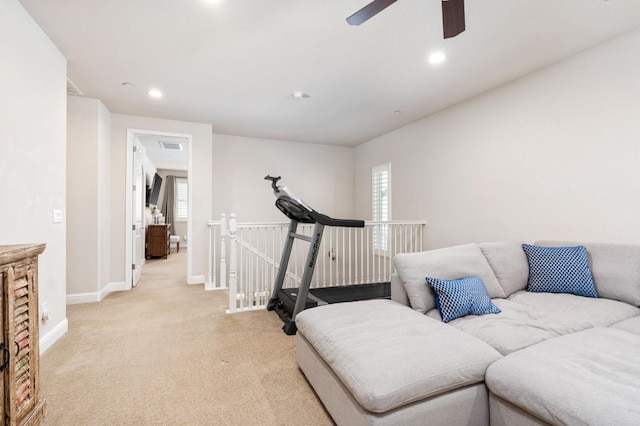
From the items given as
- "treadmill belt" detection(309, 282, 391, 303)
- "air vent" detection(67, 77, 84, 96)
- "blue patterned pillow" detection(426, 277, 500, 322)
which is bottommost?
"treadmill belt" detection(309, 282, 391, 303)

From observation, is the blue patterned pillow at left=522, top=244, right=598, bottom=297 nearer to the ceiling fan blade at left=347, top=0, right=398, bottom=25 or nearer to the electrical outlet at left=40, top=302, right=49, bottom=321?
the ceiling fan blade at left=347, top=0, right=398, bottom=25

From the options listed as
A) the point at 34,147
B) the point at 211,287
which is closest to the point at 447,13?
the point at 34,147

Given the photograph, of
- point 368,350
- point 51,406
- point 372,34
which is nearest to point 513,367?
point 368,350

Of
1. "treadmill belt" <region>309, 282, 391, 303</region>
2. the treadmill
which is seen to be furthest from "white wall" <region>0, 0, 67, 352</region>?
"treadmill belt" <region>309, 282, 391, 303</region>

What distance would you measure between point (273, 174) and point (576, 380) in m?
5.17

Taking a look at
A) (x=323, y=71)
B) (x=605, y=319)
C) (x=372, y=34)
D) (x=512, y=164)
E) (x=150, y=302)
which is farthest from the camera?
(x=150, y=302)

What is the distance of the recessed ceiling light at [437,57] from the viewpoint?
8.84 ft

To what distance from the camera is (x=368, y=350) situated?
1.54m

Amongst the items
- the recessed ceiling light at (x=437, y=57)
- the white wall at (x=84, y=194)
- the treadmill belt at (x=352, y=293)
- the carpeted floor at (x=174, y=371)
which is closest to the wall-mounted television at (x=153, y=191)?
the white wall at (x=84, y=194)

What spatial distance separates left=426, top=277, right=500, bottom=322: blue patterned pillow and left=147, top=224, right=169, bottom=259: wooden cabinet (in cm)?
741

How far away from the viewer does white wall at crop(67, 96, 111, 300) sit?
375 centimetres

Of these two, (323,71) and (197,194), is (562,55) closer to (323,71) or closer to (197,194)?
(323,71)

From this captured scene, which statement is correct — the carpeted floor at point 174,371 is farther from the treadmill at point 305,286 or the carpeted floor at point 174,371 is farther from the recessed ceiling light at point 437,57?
the recessed ceiling light at point 437,57

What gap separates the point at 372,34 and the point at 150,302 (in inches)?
156
